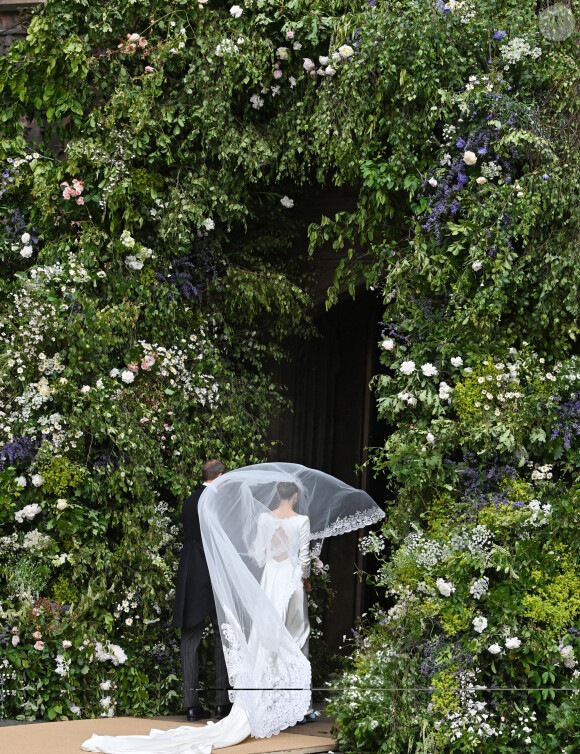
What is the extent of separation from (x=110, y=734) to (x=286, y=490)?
1.78 metres

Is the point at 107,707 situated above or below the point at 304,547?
below

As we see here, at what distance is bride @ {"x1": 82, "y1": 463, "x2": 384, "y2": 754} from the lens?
254 inches

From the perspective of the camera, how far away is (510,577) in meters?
6.41

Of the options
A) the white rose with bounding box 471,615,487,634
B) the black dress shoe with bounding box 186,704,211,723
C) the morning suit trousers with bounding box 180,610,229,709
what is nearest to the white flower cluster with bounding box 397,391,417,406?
the white rose with bounding box 471,615,487,634

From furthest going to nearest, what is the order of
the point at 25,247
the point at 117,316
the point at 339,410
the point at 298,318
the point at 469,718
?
1. the point at 339,410
2. the point at 298,318
3. the point at 25,247
4. the point at 117,316
5. the point at 469,718

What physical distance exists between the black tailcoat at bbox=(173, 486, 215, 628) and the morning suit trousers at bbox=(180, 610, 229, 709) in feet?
0.28

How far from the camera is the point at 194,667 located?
707 cm

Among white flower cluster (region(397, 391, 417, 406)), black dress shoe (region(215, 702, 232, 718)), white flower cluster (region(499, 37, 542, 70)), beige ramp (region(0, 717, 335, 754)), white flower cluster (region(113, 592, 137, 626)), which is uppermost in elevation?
white flower cluster (region(499, 37, 542, 70))

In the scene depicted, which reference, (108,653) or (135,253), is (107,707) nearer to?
(108,653)

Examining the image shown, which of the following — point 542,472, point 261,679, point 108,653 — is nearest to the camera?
point 261,679

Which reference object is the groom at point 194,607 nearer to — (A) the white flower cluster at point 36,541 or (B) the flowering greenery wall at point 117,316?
(B) the flowering greenery wall at point 117,316

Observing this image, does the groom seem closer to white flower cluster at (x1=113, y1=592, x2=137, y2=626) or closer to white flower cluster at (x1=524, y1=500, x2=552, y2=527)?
white flower cluster at (x1=113, y1=592, x2=137, y2=626)

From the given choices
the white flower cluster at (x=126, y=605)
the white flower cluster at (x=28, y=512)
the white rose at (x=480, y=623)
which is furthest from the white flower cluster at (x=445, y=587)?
the white flower cluster at (x=28, y=512)

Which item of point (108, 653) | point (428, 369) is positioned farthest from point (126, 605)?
point (428, 369)
